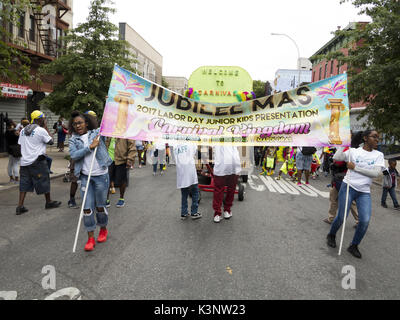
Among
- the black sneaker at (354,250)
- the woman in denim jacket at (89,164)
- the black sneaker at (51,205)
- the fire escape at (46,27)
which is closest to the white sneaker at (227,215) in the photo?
the black sneaker at (354,250)

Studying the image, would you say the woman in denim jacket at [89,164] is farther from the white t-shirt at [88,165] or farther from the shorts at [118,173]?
the shorts at [118,173]

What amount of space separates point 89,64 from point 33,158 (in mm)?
9399

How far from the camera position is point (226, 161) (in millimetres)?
5832

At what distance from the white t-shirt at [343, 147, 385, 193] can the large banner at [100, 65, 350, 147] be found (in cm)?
27

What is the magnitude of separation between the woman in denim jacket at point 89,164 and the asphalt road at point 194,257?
1.55ft

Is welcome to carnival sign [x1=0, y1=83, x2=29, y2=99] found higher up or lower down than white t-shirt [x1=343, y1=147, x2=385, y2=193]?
higher up

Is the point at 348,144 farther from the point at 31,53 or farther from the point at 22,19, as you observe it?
the point at 22,19

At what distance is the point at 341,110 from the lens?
4.69 meters

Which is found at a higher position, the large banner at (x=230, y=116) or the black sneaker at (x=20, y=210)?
the large banner at (x=230, y=116)

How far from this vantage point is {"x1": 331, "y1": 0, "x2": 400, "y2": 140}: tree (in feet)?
34.7

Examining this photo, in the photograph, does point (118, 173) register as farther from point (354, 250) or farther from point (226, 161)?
point (354, 250)

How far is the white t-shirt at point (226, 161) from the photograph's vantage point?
5.82m

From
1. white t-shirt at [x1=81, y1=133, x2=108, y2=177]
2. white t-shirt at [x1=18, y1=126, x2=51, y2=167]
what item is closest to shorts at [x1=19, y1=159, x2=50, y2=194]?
white t-shirt at [x1=18, y1=126, x2=51, y2=167]

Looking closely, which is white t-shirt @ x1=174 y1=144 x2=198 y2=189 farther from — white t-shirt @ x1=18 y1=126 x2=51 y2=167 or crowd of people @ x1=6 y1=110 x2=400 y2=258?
white t-shirt @ x1=18 y1=126 x2=51 y2=167
